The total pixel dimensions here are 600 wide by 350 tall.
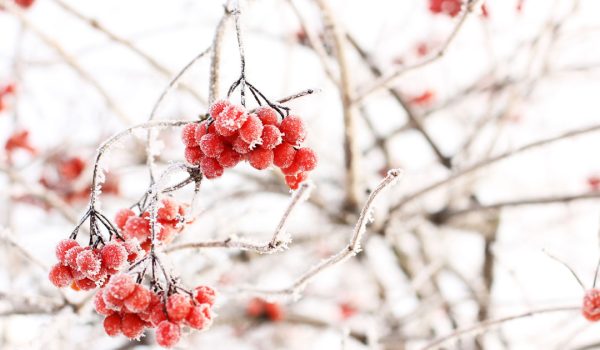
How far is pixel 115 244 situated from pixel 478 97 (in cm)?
383

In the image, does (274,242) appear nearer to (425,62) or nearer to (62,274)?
(62,274)

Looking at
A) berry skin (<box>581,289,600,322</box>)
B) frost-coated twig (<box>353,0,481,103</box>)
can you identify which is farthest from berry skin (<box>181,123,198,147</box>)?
berry skin (<box>581,289,600,322</box>)

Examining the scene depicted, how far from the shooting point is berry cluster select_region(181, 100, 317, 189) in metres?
1.13

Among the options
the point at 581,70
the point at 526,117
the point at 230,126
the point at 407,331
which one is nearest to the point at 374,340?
the point at 230,126

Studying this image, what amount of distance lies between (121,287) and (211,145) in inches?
12.4

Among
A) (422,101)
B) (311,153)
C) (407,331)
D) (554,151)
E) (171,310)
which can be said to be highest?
(422,101)

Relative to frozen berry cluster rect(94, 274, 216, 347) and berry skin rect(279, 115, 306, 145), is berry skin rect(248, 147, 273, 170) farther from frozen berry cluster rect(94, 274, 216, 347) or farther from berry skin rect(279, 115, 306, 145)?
frozen berry cluster rect(94, 274, 216, 347)

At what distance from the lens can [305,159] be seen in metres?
1.23

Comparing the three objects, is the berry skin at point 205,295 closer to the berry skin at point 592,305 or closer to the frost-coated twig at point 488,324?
the frost-coated twig at point 488,324

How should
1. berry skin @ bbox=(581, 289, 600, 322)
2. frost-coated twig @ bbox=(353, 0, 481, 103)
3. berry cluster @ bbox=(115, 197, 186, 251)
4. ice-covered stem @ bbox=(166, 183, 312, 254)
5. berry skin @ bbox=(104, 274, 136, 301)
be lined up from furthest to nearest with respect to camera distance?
1. frost-coated twig @ bbox=(353, 0, 481, 103)
2. berry skin @ bbox=(581, 289, 600, 322)
3. berry cluster @ bbox=(115, 197, 186, 251)
4. berry skin @ bbox=(104, 274, 136, 301)
5. ice-covered stem @ bbox=(166, 183, 312, 254)

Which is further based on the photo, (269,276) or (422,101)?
(269,276)

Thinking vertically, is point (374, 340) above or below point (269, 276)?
below

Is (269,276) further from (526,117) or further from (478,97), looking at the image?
(526,117)

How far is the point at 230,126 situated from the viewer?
3.64ft
